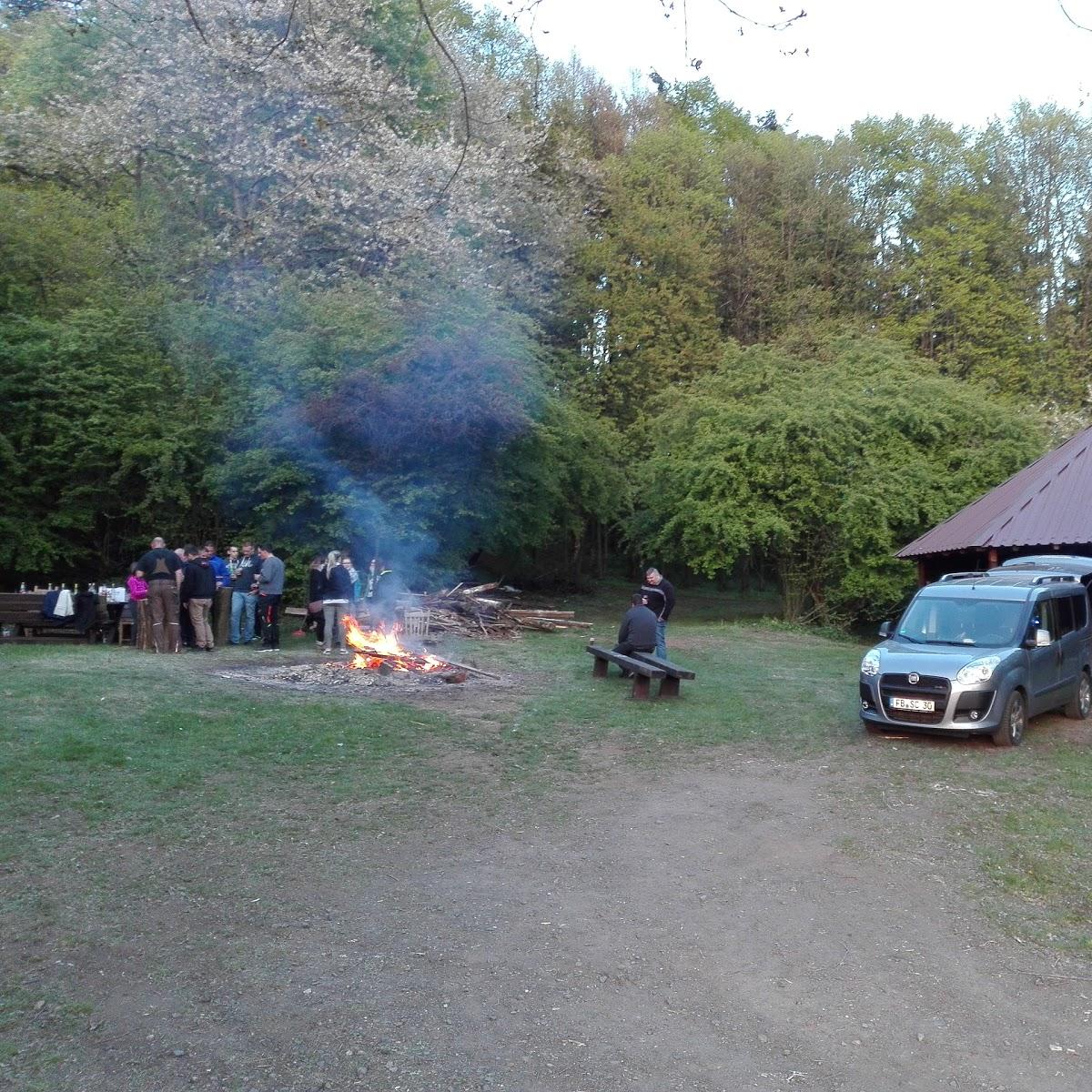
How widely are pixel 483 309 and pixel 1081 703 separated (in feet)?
51.8

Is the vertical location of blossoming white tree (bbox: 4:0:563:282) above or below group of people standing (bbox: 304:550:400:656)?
above

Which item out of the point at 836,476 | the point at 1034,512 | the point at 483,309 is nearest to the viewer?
the point at 1034,512

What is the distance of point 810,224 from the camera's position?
41438 millimetres

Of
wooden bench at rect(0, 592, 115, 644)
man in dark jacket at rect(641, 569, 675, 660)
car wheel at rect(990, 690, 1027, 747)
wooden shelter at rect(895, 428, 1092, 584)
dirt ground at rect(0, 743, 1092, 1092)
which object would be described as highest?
wooden shelter at rect(895, 428, 1092, 584)

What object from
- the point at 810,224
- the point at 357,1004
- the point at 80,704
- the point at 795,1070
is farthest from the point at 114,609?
the point at 810,224

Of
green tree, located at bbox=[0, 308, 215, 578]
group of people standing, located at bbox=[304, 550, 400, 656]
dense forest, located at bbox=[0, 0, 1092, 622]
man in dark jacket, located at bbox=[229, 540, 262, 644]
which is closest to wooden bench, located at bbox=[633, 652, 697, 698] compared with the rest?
group of people standing, located at bbox=[304, 550, 400, 656]

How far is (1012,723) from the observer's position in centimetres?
1248

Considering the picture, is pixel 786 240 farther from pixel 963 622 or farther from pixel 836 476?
pixel 963 622

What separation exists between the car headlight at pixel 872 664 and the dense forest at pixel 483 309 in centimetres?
1058

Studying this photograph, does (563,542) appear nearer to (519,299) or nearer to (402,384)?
(519,299)

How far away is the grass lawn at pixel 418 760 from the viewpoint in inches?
301

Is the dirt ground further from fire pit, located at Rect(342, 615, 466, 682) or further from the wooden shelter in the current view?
the wooden shelter

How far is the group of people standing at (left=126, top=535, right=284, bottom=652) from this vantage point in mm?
17578

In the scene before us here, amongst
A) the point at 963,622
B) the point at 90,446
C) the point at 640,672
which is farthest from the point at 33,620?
the point at 963,622
